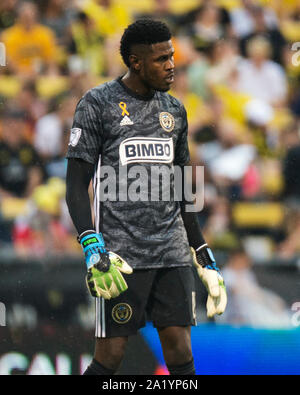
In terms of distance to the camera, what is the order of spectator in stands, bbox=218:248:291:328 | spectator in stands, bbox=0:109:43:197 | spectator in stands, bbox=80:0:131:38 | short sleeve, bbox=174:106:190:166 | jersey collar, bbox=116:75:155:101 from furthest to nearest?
spectator in stands, bbox=80:0:131:38 → spectator in stands, bbox=0:109:43:197 → spectator in stands, bbox=218:248:291:328 → short sleeve, bbox=174:106:190:166 → jersey collar, bbox=116:75:155:101

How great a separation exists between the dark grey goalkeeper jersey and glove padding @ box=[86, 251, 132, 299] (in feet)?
0.56

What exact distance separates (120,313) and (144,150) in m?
0.75

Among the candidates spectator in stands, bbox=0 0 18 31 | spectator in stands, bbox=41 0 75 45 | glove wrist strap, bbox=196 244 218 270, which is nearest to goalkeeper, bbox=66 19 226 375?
glove wrist strap, bbox=196 244 218 270

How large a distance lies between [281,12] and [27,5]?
2.66m

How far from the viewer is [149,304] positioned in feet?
12.1

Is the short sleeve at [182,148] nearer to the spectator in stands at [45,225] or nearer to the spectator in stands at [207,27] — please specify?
the spectator in stands at [45,225]

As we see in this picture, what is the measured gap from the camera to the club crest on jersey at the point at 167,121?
3.70 metres

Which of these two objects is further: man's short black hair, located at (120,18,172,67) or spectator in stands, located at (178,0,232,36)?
spectator in stands, located at (178,0,232,36)

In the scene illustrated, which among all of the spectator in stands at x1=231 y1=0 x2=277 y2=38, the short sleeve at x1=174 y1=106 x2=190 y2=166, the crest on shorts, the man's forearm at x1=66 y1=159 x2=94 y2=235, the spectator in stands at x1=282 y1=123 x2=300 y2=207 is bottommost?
the crest on shorts

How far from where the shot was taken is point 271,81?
7.69m

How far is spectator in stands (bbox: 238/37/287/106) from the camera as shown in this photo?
7629mm

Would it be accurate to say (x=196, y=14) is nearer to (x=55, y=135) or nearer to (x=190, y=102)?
(x=190, y=102)

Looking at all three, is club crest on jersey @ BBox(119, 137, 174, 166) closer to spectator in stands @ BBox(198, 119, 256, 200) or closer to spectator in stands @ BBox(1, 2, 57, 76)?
spectator in stands @ BBox(198, 119, 256, 200)

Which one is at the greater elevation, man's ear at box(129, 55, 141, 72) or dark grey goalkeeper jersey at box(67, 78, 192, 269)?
man's ear at box(129, 55, 141, 72)
